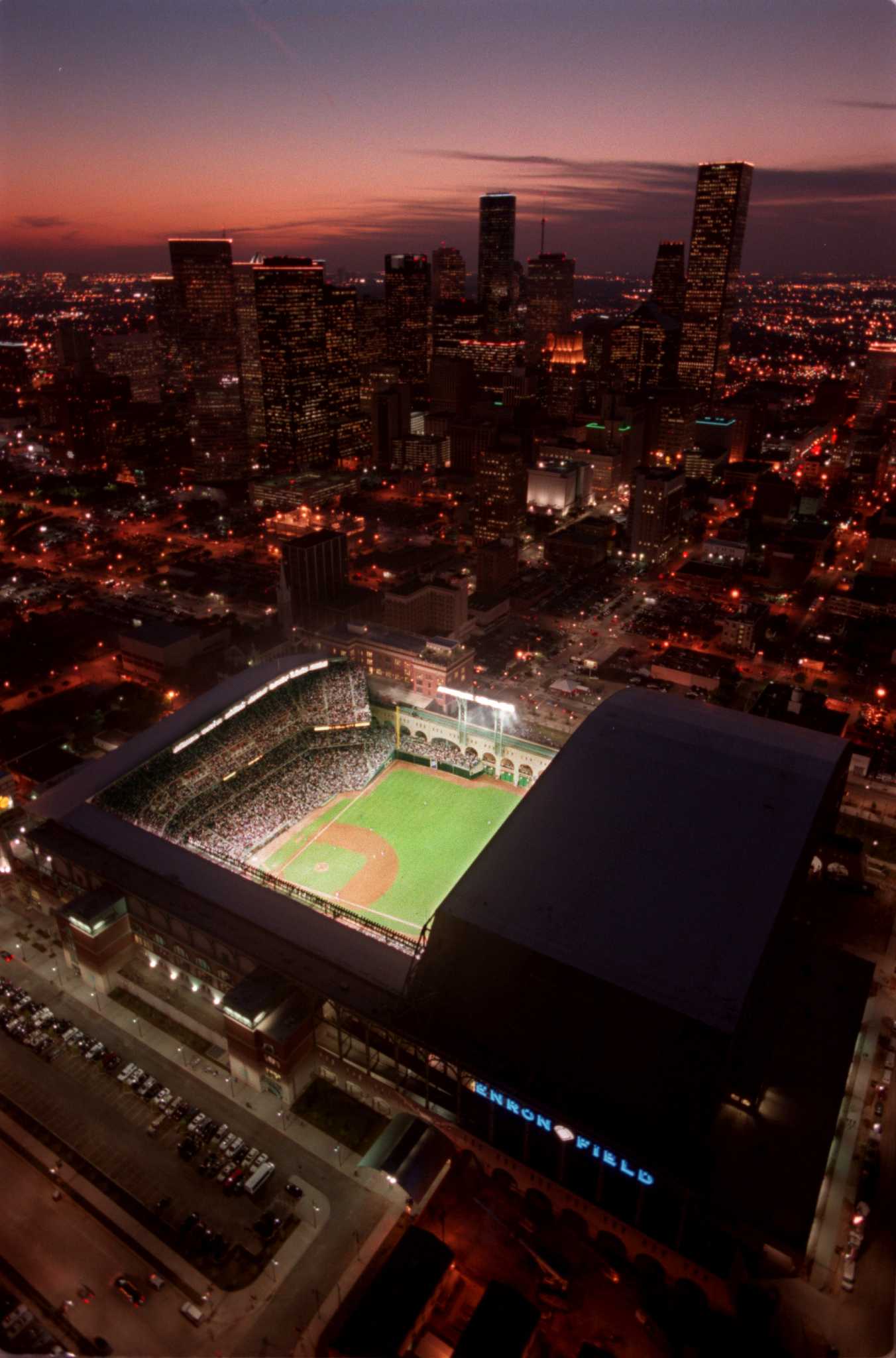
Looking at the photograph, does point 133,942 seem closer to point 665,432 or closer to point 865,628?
point 865,628

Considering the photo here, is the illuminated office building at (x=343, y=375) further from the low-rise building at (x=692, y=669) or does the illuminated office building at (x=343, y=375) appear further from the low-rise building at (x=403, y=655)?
the low-rise building at (x=692, y=669)

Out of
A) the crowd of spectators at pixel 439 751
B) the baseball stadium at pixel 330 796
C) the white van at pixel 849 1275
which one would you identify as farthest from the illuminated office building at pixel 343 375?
the white van at pixel 849 1275

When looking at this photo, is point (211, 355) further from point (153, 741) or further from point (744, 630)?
point (153, 741)

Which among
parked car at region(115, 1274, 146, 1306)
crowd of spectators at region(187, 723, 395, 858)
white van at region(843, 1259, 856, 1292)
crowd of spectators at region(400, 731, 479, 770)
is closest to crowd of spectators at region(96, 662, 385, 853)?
crowd of spectators at region(187, 723, 395, 858)

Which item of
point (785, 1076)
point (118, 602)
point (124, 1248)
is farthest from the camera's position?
point (118, 602)

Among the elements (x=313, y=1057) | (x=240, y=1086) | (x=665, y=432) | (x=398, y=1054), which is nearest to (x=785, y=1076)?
(x=398, y=1054)

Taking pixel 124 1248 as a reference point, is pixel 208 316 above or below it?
above
